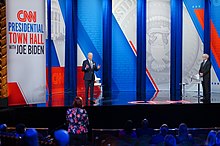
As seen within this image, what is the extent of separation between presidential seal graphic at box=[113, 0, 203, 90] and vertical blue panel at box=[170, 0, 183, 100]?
5.8 inches

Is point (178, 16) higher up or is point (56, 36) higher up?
point (178, 16)

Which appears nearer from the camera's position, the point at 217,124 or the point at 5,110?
the point at 5,110

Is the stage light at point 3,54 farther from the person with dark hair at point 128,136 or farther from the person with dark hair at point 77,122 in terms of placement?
the person with dark hair at point 128,136

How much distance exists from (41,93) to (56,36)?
5.05 metres

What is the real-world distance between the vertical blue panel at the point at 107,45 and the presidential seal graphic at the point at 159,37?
0.29 m

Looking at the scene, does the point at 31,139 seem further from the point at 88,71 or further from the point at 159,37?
the point at 159,37

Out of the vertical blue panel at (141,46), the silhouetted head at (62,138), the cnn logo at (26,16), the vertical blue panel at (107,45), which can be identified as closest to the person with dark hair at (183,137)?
the silhouetted head at (62,138)

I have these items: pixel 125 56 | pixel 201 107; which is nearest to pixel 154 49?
pixel 125 56

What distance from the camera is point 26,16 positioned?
7.53 metres

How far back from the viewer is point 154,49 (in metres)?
14.7

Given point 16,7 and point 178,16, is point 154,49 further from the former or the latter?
point 16,7

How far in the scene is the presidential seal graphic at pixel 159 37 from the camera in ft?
47.4

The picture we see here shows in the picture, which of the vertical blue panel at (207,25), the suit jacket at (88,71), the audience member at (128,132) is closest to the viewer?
the audience member at (128,132)

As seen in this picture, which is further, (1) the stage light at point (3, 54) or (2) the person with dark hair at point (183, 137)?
(1) the stage light at point (3, 54)
